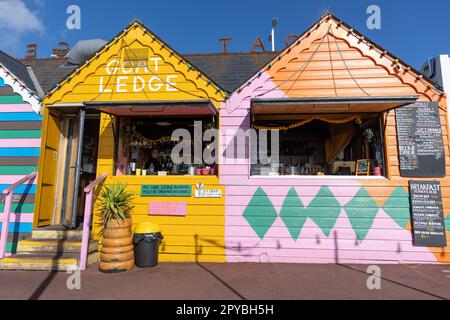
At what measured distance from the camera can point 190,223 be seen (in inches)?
239

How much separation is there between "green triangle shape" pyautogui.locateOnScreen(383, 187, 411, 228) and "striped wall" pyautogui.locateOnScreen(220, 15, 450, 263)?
0.02 m

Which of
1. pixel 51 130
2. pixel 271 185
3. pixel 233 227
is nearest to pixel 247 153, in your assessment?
pixel 271 185

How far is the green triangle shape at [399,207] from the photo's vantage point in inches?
226

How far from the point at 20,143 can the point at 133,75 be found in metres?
3.06

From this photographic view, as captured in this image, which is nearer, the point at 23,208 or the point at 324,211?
the point at 324,211

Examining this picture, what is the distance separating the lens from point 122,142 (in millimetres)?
6758

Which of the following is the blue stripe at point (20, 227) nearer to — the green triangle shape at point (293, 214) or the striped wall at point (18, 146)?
the striped wall at point (18, 146)

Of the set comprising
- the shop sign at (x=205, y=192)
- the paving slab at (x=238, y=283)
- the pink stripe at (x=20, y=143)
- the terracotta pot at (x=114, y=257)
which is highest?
the pink stripe at (x=20, y=143)

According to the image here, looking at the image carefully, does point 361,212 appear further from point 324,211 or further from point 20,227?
point 20,227

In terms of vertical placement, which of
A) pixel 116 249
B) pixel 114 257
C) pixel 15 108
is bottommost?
pixel 114 257

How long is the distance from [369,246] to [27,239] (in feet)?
23.9

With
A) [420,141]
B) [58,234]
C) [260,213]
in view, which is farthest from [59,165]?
[420,141]

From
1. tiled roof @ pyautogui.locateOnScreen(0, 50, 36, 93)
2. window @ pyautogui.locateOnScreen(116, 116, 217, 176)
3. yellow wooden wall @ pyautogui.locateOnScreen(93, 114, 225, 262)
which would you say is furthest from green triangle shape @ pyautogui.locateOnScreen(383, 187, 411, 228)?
tiled roof @ pyautogui.locateOnScreen(0, 50, 36, 93)

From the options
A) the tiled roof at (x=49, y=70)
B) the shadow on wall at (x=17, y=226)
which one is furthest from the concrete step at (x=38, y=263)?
the tiled roof at (x=49, y=70)
